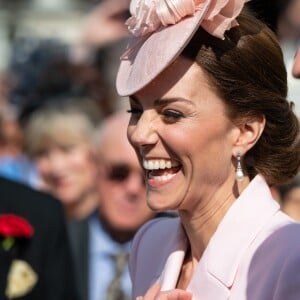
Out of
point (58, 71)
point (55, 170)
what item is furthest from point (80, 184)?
point (58, 71)

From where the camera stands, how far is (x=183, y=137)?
3.04 m

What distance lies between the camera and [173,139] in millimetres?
3041

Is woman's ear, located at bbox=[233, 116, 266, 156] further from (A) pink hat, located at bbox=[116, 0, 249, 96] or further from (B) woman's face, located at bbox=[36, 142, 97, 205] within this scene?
(B) woman's face, located at bbox=[36, 142, 97, 205]

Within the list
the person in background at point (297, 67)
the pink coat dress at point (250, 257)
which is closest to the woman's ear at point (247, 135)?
the pink coat dress at point (250, 257)

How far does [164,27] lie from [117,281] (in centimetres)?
275

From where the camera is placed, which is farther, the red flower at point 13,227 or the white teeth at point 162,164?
the red flower at point 13,227

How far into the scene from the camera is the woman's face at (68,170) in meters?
6.74

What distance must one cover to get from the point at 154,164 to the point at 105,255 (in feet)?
8.82

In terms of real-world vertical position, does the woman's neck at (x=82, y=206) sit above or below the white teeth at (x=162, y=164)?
below

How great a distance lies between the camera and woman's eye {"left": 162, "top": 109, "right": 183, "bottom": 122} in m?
3.06

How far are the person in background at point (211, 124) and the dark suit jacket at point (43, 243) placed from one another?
1763mm

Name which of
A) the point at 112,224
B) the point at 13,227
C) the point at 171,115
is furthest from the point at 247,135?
the point at 112,224

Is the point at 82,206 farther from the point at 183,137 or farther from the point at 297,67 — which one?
the point at 297,67

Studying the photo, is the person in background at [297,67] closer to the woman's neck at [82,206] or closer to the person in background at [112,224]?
the person in background at [112,224]
